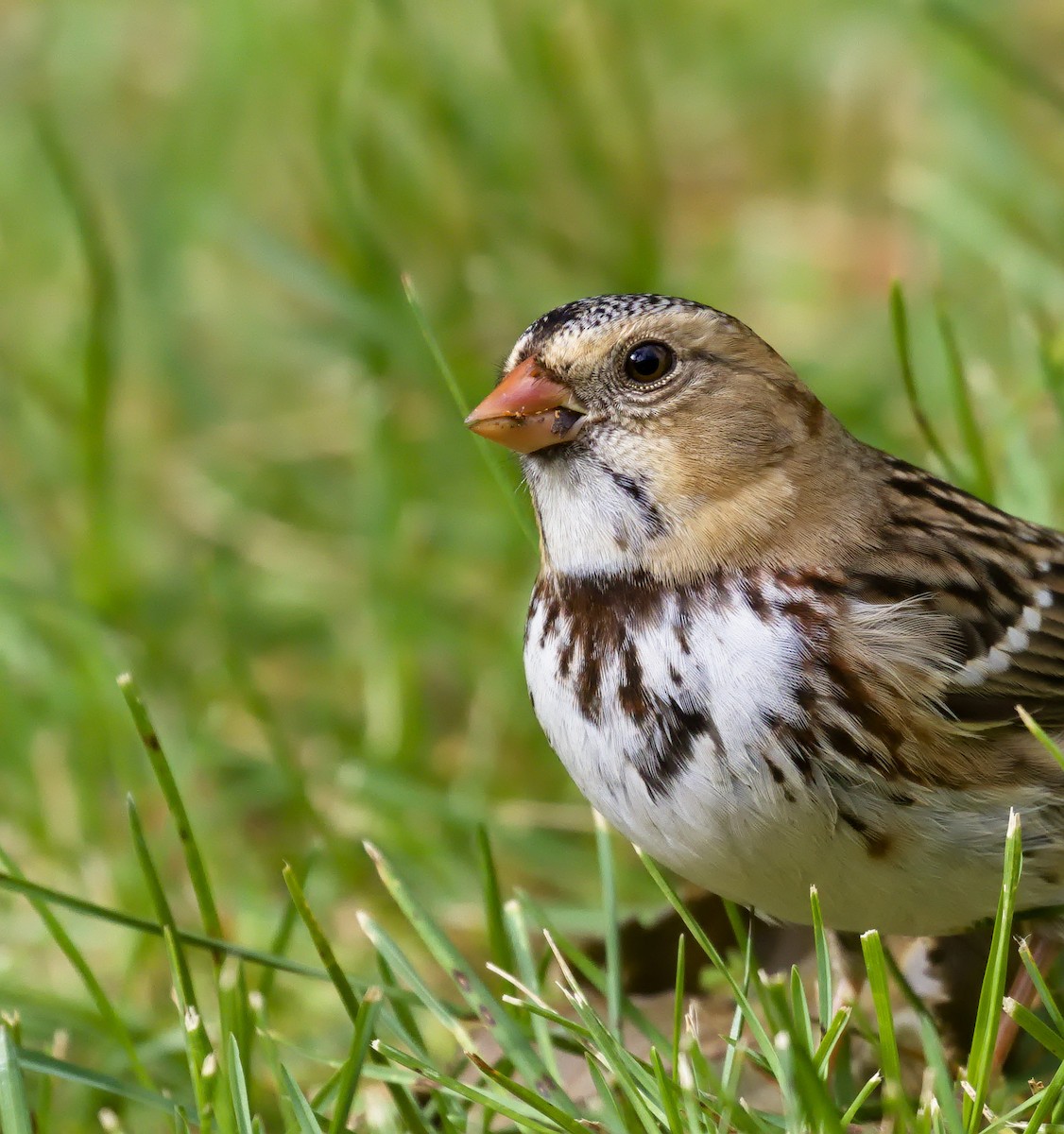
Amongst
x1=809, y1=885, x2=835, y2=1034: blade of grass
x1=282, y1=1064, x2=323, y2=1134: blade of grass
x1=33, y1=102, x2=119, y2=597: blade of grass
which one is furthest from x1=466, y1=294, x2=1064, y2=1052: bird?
x1=33, y1=102, x2=119, y2=597: blade of grass

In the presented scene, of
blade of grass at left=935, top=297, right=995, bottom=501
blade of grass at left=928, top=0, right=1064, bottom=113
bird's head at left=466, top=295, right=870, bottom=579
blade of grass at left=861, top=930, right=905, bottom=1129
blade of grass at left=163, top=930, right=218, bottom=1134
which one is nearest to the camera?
blade of grass at left=861, top=930, right=905, bottom=1129

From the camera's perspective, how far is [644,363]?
215 centimetres

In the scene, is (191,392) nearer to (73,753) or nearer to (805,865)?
(73,753)

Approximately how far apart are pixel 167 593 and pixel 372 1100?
1.78 m

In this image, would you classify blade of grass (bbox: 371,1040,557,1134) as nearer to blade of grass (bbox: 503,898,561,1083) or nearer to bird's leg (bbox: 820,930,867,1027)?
blade of grass (bbox: 503,898,561,1083)

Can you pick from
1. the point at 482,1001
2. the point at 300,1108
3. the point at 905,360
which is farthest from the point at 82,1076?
the point at 905,360

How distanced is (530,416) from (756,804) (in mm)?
573

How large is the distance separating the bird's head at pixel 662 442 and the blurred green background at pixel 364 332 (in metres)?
0.70


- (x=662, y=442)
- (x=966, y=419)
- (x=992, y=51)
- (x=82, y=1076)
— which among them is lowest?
(x=82, y=1076)

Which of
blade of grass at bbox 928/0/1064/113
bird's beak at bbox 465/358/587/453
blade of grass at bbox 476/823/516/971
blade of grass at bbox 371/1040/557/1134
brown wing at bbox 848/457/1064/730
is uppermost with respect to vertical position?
blade of grass at bbox 928/0/1064/113

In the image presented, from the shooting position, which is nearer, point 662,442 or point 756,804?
point 756,804

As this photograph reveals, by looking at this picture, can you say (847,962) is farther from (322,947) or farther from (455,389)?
(455,389)

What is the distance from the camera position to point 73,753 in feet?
9.89

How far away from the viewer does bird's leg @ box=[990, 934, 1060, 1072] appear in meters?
2.16
